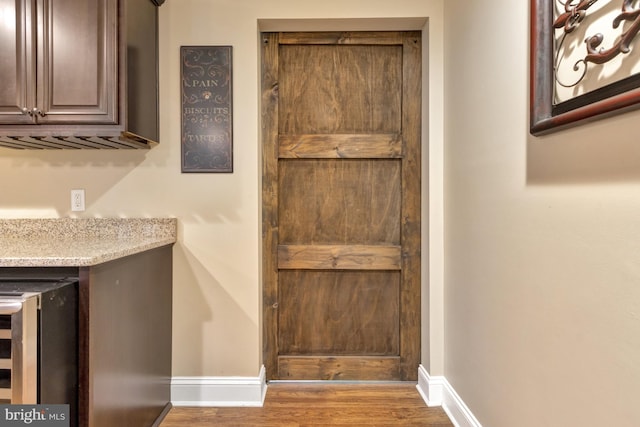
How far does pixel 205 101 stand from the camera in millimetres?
2025

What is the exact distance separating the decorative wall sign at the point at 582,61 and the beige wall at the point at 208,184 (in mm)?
919

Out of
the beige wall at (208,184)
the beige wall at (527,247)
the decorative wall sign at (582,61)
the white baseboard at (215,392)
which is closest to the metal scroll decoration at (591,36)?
the decorative wall sign at (582,61)

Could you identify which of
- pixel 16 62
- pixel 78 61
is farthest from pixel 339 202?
pixel 16 62

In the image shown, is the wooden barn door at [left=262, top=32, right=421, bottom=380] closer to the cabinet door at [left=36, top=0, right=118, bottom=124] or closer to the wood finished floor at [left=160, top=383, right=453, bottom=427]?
the wood finished floor at [left=160, top=383, right=453, bottom=427]

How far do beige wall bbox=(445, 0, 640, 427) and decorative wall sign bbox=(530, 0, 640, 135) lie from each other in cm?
5

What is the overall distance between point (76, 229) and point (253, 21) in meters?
1.43

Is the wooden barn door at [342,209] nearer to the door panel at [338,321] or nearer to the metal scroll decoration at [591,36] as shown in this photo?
the door panel at [338,321]

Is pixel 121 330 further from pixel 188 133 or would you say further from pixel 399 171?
pixel 399 171

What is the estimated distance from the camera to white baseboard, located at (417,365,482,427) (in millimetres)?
1774

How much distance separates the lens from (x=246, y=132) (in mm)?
2045

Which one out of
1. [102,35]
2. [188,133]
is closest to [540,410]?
[188,133]

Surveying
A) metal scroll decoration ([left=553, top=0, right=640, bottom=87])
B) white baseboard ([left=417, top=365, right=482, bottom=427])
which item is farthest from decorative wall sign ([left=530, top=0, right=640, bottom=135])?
white baseboard ([left=417, top=365, right=482, bottom=427])

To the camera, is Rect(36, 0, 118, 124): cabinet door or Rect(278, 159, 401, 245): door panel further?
Rect(278, 159, 401, 245): door panel

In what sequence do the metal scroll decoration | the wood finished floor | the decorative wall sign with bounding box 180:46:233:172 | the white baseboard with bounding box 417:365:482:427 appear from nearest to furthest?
the metal scroll decoration
the white baseboard with bounding box 417:365:482:427
the wood finished floor
the decorative wall sign with bounding box 180:46:233:172
